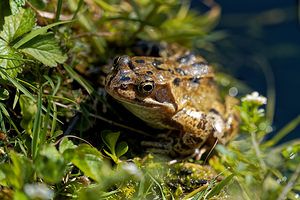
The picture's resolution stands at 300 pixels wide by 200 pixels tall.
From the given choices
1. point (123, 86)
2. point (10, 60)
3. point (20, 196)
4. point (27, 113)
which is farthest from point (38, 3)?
point (20, 196)

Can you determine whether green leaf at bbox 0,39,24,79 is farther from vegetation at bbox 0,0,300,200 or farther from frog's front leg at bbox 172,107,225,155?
frog's front leg at bbox 172,107,225,155

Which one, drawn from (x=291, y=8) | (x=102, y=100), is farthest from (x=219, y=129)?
(x=291, y=8)

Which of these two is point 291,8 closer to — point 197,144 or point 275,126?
point 275,126

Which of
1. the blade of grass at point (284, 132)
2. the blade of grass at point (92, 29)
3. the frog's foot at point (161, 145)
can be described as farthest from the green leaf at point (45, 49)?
the blade of grass at point (284, 132)

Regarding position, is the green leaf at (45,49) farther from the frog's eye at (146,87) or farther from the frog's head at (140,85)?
the frog's eye at (146,87)

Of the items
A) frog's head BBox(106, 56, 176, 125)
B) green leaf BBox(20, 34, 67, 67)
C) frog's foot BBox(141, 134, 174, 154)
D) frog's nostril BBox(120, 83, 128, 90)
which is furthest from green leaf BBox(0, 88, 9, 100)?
frog's foot BBox(141, 134, 174, 154)

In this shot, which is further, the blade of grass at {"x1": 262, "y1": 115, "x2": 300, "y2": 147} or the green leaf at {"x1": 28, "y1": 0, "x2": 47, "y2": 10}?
the blade of grass at {"x1": 262, "y1": 115, "x2": 300, "y2": 147}

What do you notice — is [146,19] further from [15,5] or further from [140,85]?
[15,5]
